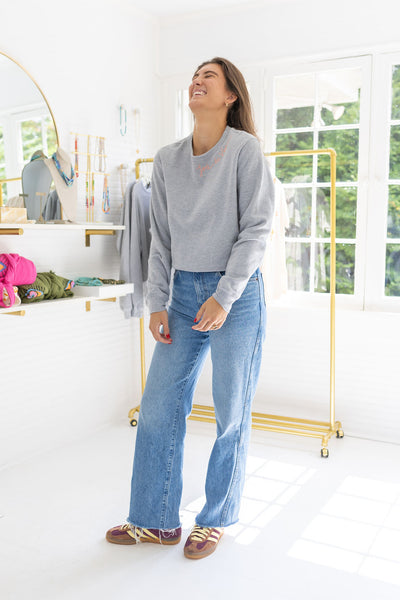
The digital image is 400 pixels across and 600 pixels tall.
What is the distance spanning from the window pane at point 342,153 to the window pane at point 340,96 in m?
0.06

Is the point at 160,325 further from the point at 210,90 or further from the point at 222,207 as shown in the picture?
the point at 210,90

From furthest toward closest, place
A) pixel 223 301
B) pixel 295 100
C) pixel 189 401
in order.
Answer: pixel 295 100, pixel 189 401, pixel 223 301

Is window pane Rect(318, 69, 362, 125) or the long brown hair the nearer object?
the long brown hair

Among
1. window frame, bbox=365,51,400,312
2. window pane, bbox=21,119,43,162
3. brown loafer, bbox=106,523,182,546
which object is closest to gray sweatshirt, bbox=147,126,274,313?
brown loafer, bbox=106,523,182,546

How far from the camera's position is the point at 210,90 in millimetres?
1825

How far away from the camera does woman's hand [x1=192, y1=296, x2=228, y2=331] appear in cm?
174

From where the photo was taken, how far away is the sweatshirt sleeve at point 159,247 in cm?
196

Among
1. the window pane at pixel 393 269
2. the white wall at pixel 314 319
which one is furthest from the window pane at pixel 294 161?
the window pane at pixel 393 269

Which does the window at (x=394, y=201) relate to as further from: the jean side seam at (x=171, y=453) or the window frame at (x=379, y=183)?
the jean side seam at (x=171, y=453)

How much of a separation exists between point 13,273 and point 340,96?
6.31 ft

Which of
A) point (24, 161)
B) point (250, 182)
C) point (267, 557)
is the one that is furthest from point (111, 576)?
point (24, 161)

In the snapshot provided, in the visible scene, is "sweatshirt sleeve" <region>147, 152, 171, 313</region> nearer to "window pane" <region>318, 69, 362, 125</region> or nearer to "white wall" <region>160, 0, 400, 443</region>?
"white wall" <region>160, 0, 400, 443</region>

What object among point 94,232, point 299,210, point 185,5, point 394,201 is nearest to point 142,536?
point 94,232

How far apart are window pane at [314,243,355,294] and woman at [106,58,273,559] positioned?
4.66ft
